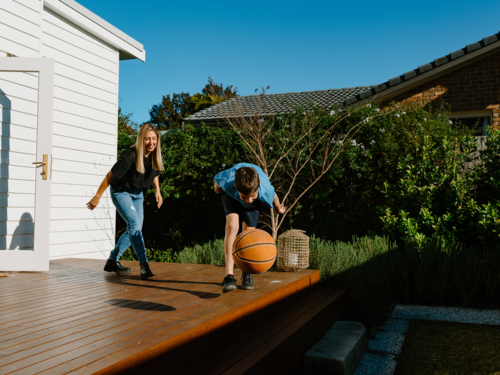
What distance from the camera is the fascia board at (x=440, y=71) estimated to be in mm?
10938

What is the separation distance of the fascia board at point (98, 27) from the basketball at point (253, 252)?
5.72m

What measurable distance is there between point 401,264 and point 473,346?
217 cm

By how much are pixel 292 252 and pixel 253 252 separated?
2032 mm

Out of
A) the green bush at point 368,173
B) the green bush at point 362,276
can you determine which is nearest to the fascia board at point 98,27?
the green bush at point 368,173

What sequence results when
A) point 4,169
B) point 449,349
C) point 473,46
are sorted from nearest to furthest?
point 449,349 → point 4,169 → point 473,46

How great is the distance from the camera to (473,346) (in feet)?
13.2

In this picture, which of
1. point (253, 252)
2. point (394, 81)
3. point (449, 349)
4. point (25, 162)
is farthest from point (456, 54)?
point (25, 162)

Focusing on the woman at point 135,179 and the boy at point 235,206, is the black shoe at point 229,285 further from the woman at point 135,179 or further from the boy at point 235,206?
the woman at point 135,179

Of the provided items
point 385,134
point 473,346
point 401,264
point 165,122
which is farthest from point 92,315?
point 165,122

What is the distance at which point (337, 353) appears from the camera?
3.42 m

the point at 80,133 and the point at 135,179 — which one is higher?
the point at 80,133

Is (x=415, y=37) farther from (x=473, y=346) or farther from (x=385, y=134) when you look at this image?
(x=473, y=346)

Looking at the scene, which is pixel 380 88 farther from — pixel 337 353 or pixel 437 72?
pixel 337 353

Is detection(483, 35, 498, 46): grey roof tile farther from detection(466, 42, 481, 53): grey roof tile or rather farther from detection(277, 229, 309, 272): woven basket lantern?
detection(277, 229, 309, 272): woven basket lantern
